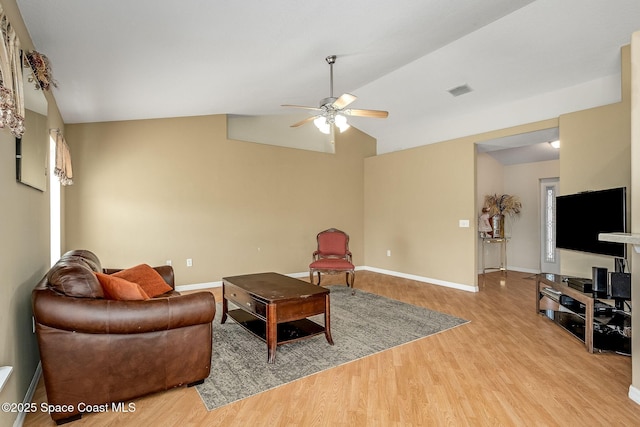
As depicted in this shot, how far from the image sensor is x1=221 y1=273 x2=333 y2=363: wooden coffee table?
105 inches

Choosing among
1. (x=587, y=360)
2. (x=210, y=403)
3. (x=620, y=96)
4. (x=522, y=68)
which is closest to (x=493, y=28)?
(x=522, y=68)

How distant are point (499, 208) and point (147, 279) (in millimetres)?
6586

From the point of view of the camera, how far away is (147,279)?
10.1ft

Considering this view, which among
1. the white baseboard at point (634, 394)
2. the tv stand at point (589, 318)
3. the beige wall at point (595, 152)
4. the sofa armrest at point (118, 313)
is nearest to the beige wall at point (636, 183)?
the white baseboard at point (634, 394)

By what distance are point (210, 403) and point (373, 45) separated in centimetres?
359

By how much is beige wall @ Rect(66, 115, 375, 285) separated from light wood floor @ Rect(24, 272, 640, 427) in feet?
9.43

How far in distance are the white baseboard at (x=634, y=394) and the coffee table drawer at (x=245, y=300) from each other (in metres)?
2.66

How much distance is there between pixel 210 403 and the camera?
6.82 feet

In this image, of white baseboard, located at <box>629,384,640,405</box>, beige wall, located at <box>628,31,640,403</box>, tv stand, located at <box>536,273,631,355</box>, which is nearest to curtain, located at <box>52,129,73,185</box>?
beige wall, located at <box>628,31,640,403</box>

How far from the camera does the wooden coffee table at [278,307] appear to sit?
2.66 metres

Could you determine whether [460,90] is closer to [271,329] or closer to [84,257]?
[271,329]

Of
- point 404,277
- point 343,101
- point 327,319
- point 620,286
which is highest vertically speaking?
point 343,101

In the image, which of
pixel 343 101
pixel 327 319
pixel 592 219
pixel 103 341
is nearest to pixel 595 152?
pixel 592 219

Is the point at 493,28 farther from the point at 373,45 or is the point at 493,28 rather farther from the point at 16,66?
the point at 16,66
